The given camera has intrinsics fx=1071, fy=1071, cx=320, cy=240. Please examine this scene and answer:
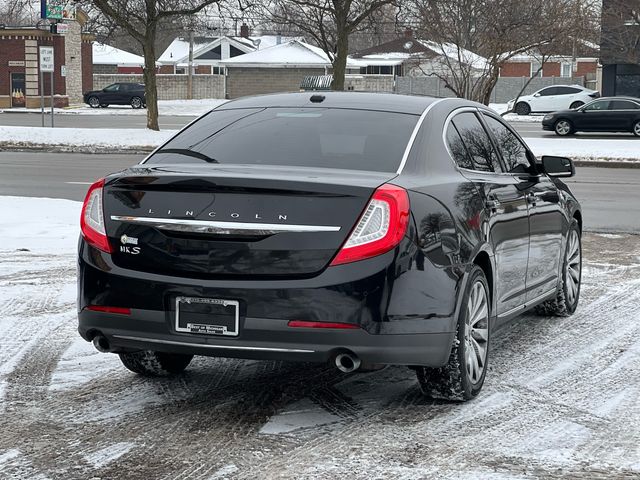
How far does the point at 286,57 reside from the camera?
70125mm

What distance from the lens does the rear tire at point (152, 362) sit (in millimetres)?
5875

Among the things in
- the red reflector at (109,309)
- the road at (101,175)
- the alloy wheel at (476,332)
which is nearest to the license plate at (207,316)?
the red reflector at (109,309)

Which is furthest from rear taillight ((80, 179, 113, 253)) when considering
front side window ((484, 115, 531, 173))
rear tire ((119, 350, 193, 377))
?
front side window ((484, 115, 531, 173))

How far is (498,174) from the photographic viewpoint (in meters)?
6.44

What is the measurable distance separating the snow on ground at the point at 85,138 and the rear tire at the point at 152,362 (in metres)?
22.9

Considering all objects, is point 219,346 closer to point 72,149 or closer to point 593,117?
point 72,149

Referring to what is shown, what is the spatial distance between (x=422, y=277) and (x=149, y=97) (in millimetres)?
28210

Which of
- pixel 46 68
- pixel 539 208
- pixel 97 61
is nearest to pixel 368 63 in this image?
pixel 97 61

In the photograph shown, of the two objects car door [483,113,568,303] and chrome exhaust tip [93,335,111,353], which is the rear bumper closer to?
chrome exhaust tip [93,335,111,353]

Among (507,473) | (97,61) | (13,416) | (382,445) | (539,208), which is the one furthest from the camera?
(97,61)

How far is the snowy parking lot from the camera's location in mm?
4516

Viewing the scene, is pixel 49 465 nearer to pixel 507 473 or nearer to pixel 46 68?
pixel 507 473

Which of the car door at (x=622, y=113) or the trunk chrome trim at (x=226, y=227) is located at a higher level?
the car door at (x=622, y=113)

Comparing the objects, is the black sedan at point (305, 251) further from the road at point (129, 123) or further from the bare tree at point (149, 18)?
the road at point (129, 123)
